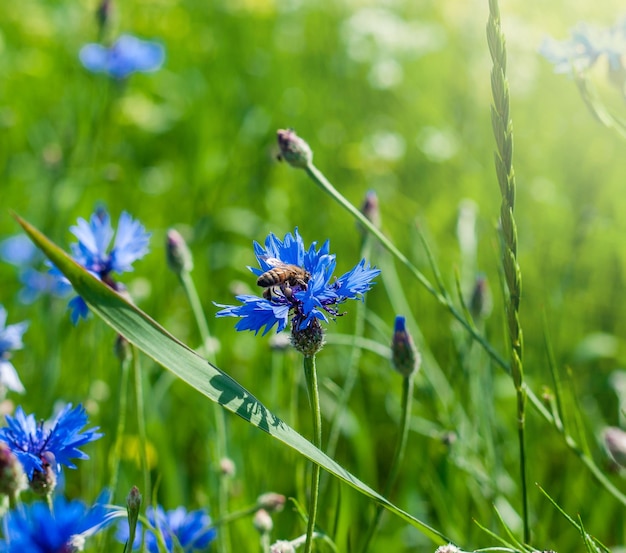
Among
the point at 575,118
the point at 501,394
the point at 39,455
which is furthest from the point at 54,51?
the point at 39,455

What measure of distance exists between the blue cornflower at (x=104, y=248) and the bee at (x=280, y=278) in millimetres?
353

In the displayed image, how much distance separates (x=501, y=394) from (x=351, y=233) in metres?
0.77

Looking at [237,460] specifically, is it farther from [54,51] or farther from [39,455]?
[54,51]

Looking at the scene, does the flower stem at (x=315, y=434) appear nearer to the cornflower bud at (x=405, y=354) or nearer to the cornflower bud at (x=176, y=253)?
the cornflower bud at (x=405, y=354)

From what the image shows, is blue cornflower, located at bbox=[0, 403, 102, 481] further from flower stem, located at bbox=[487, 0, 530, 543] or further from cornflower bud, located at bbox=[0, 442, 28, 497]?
flower stem, located at bbox=[487, 0, 530, 543]

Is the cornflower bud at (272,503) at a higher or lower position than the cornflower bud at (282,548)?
lower

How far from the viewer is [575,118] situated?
9.40 ft

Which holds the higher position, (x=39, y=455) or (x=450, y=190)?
(x=39, y=455)

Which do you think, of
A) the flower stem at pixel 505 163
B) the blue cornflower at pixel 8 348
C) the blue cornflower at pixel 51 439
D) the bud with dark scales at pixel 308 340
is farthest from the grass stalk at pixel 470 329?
the blue cornflower at pixel 8 348

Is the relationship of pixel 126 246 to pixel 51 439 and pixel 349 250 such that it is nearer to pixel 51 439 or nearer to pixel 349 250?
pixel 51 439

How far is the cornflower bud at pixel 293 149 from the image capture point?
1113mm

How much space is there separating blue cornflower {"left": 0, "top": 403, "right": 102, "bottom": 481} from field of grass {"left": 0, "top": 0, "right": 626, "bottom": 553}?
112 millimetres

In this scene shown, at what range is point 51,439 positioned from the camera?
2.96 ft

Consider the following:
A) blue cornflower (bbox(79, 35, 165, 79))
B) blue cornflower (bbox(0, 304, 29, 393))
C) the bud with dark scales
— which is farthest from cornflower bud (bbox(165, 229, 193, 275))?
blue cornflower (bbox(79, 35, 165, 79))
